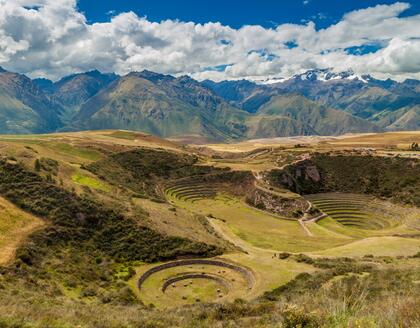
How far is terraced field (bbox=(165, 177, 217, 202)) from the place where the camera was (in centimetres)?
11797

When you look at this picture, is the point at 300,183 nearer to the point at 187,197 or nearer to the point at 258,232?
the point at 187,197

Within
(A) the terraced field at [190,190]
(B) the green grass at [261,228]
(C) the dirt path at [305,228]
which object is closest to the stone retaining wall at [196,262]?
(B) the green grass at [261,228]

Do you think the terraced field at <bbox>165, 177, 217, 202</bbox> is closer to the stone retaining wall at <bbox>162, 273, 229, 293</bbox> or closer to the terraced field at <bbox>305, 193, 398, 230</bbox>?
the terraced field at <bbox>305, 193, 398, 230</bbox>

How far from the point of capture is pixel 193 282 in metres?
48.5

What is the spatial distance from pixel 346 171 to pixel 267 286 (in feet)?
345

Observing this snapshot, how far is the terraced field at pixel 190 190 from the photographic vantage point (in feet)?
387

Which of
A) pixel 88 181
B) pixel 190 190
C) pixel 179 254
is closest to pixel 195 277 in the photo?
pixel 179 254

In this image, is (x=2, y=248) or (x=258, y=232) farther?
(x=258, y=232)

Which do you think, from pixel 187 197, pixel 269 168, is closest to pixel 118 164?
pixel 187 197

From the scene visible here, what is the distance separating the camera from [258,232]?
86.5 m

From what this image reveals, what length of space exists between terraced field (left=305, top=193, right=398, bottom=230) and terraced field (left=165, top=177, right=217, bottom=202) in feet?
110

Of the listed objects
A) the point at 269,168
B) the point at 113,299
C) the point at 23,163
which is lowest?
the point at 113,299

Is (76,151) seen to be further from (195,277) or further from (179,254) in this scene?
(195,277)

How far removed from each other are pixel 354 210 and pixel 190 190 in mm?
51580
